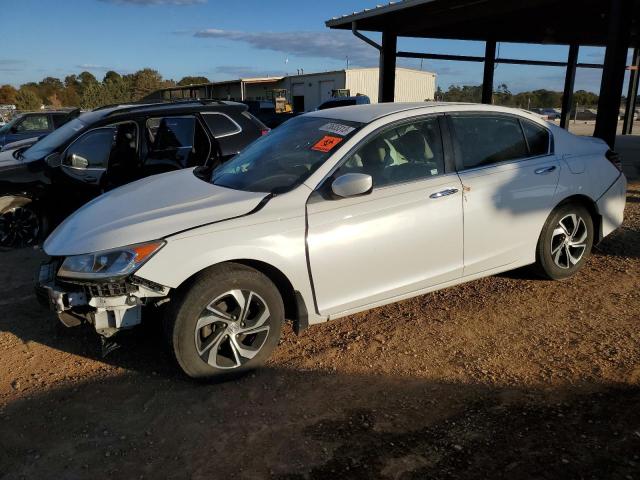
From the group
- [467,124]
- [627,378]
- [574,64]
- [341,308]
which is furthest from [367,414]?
[574,64]

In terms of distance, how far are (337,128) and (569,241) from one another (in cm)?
241

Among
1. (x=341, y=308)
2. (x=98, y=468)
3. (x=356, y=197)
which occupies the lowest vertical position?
(x=98, y=468)

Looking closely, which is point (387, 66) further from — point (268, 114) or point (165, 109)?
point (165, 109)

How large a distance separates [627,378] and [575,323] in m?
0.84

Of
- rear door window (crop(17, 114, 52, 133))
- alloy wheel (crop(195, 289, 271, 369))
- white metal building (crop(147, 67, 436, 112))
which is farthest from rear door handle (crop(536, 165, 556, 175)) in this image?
white metal building (crop(147, 67, 436, 112))

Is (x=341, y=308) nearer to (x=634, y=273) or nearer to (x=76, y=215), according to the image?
(x=76, y=215)

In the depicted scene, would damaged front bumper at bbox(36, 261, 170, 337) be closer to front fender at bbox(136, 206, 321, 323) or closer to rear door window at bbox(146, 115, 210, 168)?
front fender at bbox(136, 206, 321, 323)

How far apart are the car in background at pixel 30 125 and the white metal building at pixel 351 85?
26716 millimetres

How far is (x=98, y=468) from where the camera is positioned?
263 centimetres

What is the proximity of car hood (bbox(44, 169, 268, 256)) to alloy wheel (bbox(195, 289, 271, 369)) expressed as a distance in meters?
0.53

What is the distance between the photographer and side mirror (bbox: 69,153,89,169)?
627 cm

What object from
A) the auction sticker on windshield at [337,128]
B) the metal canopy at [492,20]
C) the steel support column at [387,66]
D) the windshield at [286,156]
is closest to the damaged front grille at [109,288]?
the windshield at [286,156]

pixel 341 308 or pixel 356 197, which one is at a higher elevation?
pixel 356 197

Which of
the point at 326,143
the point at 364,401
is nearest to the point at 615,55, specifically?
the point at 326,143
